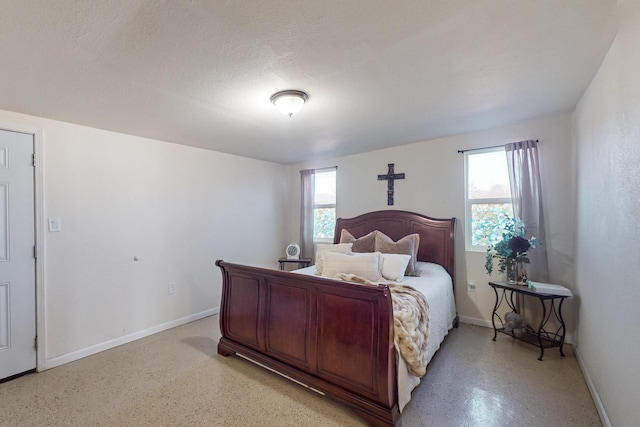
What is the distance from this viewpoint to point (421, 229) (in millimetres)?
3588

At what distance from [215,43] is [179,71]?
17.7 inches

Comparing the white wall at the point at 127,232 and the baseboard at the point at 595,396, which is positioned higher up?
the white wall at the point at 127,232

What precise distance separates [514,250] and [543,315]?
65 centimetres

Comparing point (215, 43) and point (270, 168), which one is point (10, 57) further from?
point (270, 168)

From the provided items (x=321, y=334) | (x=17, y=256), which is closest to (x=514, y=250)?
(x=321, y=334)

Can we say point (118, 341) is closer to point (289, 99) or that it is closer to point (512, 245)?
point (289, 99)

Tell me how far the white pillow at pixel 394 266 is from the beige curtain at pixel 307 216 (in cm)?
200

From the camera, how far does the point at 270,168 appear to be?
4.87 meters

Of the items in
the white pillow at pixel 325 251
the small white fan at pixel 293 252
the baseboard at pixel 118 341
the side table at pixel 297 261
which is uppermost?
the white pillow at pixel 325 251

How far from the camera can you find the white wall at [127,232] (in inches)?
104

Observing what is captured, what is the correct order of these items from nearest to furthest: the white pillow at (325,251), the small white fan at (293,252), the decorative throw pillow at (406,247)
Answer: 1. the decorative throw pillow at (406,247)
2. the white pillow at (325,251)
3. the small white fan at (293,252)

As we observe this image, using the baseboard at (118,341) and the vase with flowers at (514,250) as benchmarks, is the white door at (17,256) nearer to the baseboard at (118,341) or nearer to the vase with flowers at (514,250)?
the baseboard at (118,341)

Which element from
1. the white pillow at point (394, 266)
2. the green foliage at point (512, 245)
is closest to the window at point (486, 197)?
the green foliage at point (512, 245)

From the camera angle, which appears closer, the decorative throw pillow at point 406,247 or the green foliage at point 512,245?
the green foliage at point 512,245
